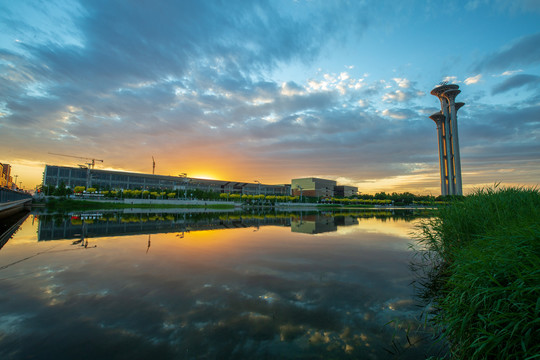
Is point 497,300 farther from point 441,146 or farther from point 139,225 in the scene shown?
point 441,146

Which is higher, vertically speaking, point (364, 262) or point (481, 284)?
point (481, 284)

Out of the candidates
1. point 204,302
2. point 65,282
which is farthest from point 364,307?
point 65,282

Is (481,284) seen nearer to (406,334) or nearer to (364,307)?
(406,334)

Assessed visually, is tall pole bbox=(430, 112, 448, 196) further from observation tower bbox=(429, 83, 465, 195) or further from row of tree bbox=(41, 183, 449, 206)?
row of tree bbox=(41, 183, 449, 206)

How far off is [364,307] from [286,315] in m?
1.72

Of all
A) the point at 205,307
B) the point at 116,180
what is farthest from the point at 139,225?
the point at 116,180

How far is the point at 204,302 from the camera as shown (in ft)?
16.8

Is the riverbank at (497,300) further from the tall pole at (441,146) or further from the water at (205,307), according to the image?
the tall pole at (441,146)

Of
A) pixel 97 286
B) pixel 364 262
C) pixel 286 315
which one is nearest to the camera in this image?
pixel 286 315

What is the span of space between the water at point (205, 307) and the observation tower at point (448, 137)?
308ft

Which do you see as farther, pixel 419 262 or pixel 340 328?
pixel 419 262

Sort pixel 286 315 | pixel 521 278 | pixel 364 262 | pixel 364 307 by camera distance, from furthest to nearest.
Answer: pixel 364 262, pixel 364 307, pixel 286 315, pixel 521 278

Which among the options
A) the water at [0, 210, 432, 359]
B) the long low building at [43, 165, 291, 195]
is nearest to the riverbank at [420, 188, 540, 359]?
the water at [0, 210, 432, 359]

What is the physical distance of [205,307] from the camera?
4910 mm
